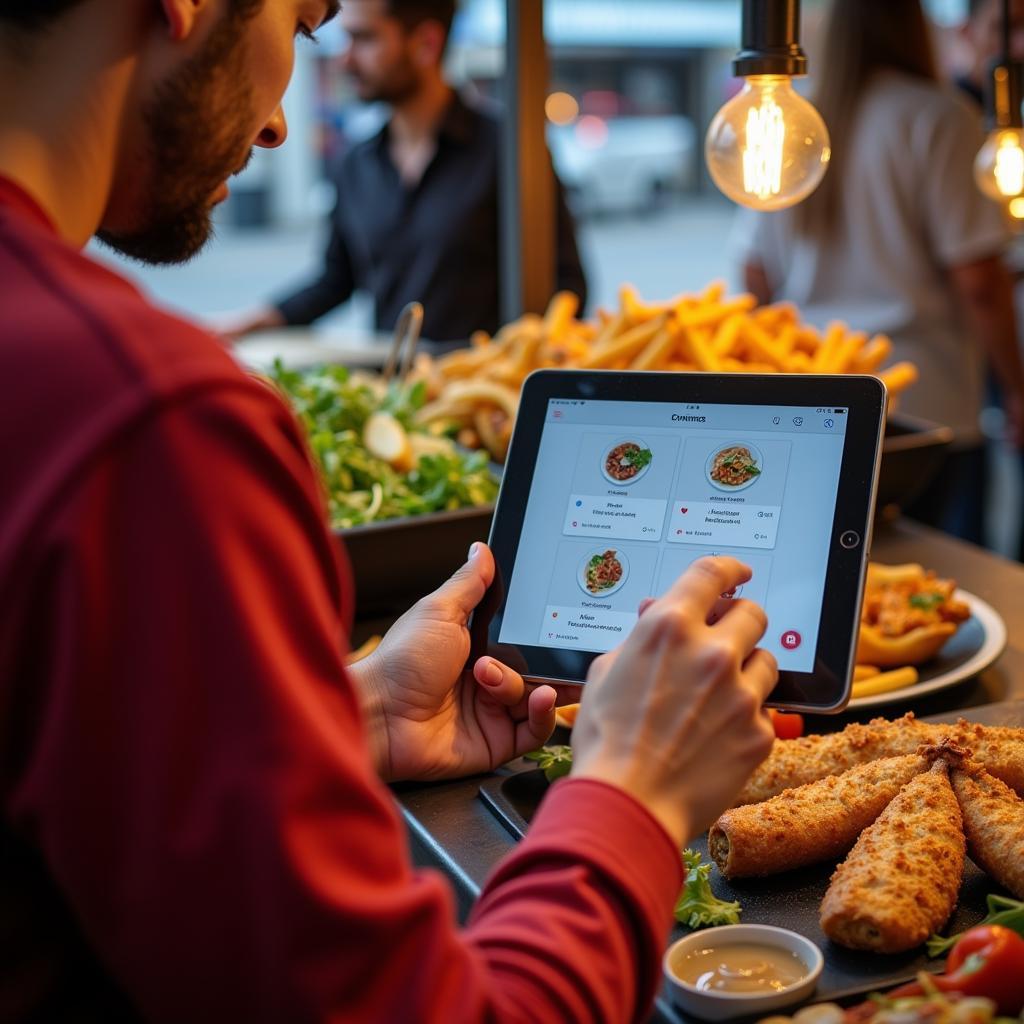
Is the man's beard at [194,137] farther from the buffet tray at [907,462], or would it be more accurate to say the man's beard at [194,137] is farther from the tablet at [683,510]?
the buffet tray at [907,462]

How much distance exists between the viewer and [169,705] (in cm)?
71

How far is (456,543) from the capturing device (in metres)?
2.32

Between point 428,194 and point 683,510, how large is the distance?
3327 millimetres

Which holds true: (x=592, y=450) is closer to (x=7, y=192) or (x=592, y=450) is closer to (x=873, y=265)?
(x=7, y=192)

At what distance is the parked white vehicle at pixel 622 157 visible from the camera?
41.6 feet

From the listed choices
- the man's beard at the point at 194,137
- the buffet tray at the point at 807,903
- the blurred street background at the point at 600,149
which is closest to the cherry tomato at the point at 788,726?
the buffet tray at the point at 807,903

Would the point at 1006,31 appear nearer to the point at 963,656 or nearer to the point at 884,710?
the point at 963,656

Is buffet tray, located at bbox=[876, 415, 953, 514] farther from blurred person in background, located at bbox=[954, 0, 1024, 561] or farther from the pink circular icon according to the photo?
the pink circular icon

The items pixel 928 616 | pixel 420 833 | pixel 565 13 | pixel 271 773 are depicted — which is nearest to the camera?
pixel 271 773

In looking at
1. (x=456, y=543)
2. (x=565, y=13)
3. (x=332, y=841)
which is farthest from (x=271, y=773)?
(x=565, y=13)

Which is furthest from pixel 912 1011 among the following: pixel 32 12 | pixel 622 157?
pixel 622 157

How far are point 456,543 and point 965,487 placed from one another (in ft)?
8.33

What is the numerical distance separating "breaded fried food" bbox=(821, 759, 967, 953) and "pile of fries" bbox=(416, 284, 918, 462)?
117cm

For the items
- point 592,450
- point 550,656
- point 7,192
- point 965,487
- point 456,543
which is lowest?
point 965,487
